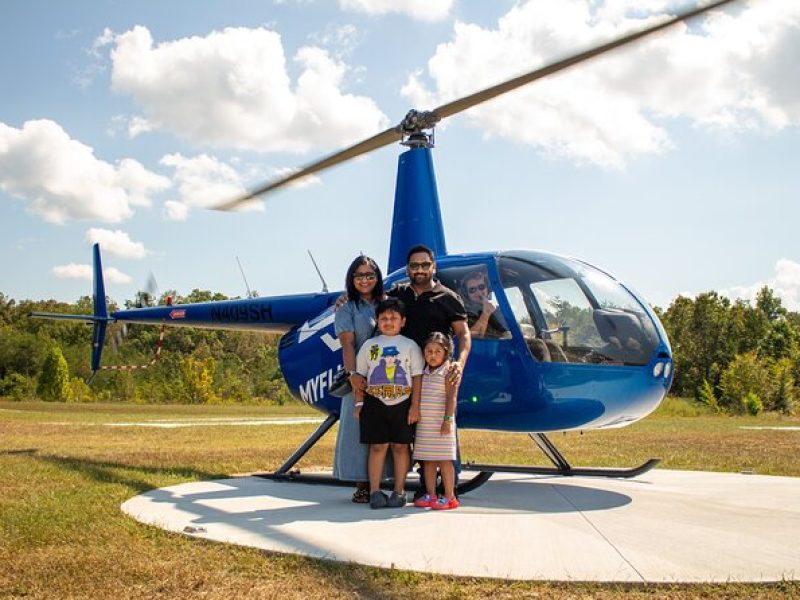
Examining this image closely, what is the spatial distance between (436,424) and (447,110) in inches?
124

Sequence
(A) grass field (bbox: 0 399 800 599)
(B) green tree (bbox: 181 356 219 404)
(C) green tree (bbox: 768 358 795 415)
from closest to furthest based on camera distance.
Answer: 1. (A) grass field (bbox: 0 399 800 599)
2. (C) green tree (bbox: 768 358 795 415)
3. (B) green tree (bbox: 181 356 219 404)

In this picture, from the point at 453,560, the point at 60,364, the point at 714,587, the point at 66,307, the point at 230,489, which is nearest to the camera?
the point at 714,587

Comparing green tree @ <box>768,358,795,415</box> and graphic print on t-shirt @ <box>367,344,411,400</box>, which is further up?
graphic print on t-shirt @ <box>367,344,411,400</box>

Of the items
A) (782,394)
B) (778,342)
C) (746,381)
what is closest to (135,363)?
(746,381)

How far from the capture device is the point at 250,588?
3.29 metres

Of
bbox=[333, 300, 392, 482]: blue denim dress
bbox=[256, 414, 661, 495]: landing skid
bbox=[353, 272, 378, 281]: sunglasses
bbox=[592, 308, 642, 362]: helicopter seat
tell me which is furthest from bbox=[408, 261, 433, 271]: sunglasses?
bbox=[256, 414, 661, 495]: landing skid

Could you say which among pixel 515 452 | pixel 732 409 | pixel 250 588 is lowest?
pixel 732 409

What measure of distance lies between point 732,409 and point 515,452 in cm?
2812

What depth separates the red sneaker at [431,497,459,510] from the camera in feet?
17.1

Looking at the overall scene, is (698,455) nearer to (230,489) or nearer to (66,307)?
(230,489)

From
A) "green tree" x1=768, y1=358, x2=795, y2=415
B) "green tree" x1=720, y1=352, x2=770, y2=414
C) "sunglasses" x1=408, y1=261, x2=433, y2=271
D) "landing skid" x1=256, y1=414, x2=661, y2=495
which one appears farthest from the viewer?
"green tree" x1=720, y1=352, x2=770, y2=414

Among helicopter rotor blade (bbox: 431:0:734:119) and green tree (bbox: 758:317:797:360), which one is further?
green tree (bbox: 758:317:797:360)

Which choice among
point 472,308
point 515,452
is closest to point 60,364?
point 515,452

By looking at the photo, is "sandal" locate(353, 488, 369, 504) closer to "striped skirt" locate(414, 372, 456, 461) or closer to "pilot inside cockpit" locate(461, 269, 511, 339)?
"striped skirt" locate(414, 372, 456, 461)
